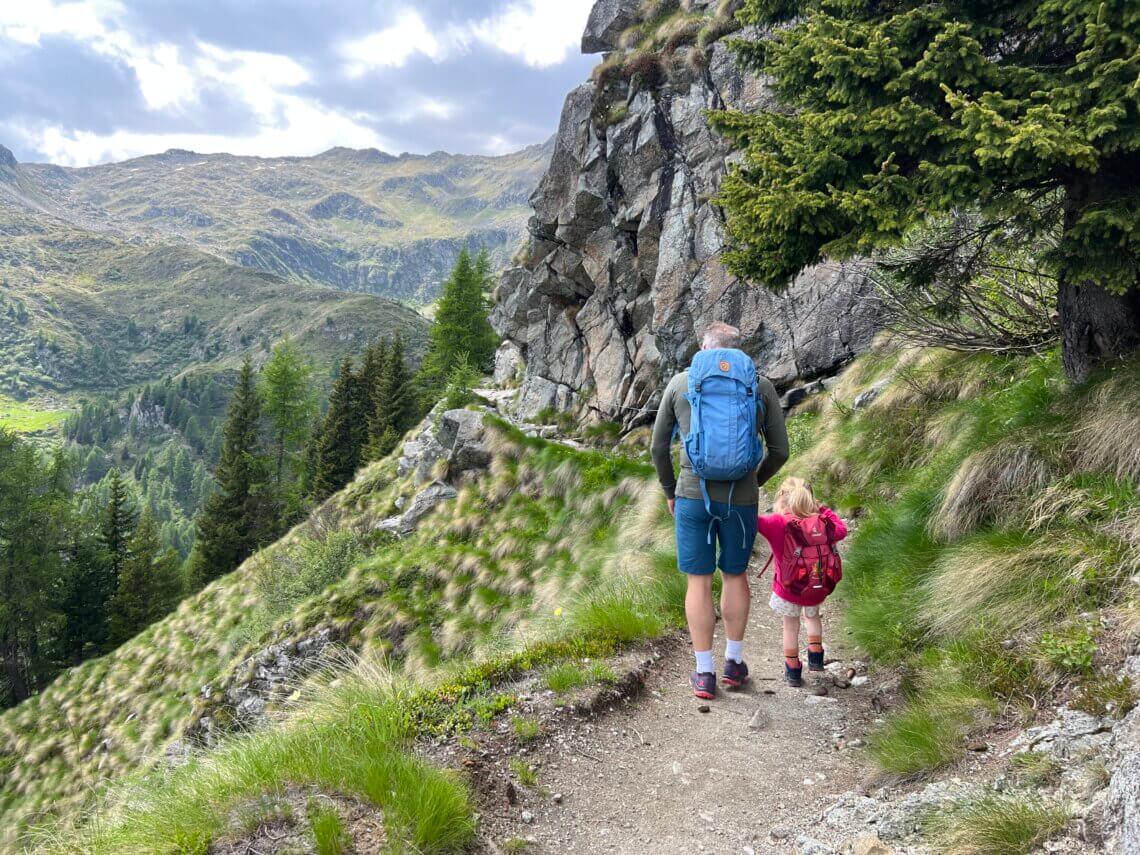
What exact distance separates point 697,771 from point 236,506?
151ft

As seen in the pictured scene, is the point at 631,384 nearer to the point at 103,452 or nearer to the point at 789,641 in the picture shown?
the point at 789,641

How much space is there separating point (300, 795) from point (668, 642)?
3626 millimetres

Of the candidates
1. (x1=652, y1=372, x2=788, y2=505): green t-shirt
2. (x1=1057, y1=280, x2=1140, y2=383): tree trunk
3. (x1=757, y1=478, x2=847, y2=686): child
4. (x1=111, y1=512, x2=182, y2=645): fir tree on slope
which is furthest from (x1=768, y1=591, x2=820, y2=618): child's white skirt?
(x1=111, y1=512, x2=182, y2=645): fir tree on slope

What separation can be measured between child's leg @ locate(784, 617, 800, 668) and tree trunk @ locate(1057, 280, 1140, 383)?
10.3 ft

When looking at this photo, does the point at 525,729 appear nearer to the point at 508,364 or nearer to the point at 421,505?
the point at 421,505

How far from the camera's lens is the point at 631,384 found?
61.7 feet

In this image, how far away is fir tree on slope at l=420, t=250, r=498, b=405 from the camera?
39812mm

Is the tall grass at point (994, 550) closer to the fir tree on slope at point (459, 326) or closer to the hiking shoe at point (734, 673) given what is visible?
the hiking shoe at point (734, 673)

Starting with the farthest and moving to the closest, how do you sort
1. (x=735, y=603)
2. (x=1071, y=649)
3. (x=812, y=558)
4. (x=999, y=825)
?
(x=812, y=558)
(x=735, y=603)
(x=1071, y=649)
(x=999, y=825)

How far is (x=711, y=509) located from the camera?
4555 millimetres

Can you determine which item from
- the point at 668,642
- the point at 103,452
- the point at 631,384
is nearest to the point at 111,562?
the point at 631,384

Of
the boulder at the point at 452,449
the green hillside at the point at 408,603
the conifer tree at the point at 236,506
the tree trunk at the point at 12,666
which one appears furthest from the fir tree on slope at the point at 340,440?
the boulder at the point at 452,449

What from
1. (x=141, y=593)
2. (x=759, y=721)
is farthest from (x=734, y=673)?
(x=141, y=593)

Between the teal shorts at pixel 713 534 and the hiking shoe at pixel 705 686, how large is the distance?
833 mm
